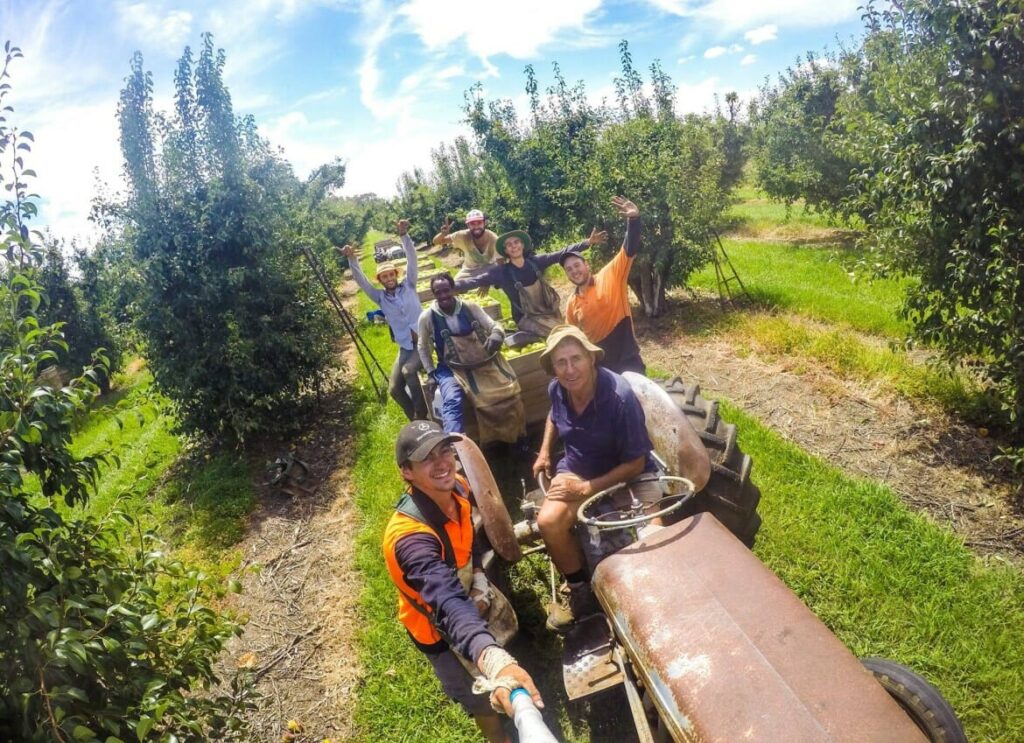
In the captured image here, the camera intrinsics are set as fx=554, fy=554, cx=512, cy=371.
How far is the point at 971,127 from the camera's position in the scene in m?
4.29

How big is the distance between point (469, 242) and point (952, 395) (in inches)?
294

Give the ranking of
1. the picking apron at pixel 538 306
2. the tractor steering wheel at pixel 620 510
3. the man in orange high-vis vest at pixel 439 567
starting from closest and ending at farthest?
the man in orange high-vis vest at pixel 439 567 < the tractor steering wheel at pixel 620 510 < the picking apron at pixel 538 306

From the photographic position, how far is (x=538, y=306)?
21.0 feet

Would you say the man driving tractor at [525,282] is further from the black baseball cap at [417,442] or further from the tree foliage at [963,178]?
the black baseball cap at [417,442]

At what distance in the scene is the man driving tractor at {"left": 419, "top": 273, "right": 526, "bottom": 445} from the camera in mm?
5258

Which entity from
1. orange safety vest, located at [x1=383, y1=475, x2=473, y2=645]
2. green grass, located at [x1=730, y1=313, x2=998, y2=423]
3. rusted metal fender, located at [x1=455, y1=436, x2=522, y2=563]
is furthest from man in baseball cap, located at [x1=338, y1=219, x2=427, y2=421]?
green grass, located at [x1=730, y1=313, x2=998, y2=423]

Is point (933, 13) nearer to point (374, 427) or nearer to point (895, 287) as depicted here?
point (895, 287)

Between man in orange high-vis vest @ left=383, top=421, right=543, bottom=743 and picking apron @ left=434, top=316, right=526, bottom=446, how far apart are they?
2.02m

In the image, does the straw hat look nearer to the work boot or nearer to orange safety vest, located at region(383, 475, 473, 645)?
orange safety vest, located at region(383, 475, 473, 645)

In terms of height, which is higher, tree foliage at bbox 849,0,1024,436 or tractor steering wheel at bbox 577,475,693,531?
tree foliage at bbox 849,0,1024,436

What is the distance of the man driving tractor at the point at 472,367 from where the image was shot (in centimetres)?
526

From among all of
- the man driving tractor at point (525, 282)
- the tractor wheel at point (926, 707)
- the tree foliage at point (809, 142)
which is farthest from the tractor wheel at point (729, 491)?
the tree foliage at point (809, 142)

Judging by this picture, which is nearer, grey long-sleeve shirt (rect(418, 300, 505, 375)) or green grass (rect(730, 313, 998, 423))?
grey long-sleeve shirt (rect(418, 300, 505, 375))

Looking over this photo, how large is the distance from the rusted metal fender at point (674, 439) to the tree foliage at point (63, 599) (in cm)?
264
